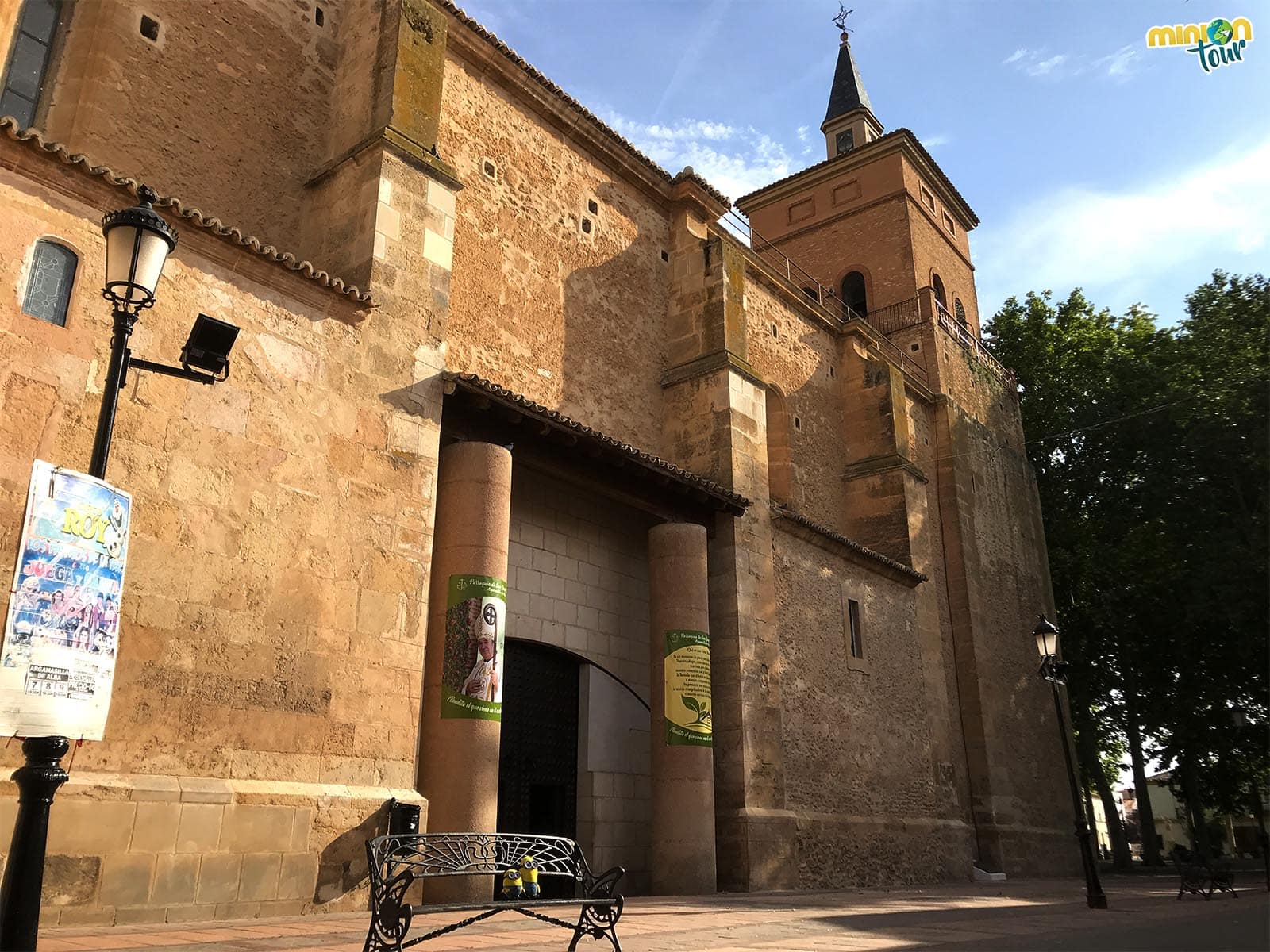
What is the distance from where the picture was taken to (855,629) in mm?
16406

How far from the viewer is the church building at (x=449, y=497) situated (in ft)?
24.0

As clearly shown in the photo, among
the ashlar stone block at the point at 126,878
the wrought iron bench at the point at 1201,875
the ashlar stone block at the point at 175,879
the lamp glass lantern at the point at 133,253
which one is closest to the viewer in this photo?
the lamp glass lantern at the point at 133,253

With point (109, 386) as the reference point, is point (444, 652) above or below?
below

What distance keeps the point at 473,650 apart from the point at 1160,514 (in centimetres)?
2087

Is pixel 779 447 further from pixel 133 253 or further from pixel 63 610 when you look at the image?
pixel 63 610

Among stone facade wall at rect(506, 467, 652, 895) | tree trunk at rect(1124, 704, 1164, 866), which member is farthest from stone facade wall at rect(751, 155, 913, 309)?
stone facade wall at rect(506, 467, 652, 895)

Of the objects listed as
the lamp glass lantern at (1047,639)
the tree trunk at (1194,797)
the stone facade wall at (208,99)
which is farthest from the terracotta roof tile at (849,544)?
the tree trunk at (1194,797)

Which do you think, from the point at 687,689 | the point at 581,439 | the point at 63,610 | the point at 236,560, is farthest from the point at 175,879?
the point at 687,689

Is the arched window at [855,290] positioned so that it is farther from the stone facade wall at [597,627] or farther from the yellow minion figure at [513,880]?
the yellow minion figure at [513,880]

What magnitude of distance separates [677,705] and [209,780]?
6.04 metres

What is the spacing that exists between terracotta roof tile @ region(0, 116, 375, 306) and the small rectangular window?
10051 mm

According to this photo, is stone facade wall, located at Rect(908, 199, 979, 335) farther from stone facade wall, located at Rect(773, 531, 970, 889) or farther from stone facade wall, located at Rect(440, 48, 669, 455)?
stone facade wall, located at Rect(440, 48, 669, 455)

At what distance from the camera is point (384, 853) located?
5.04 meters

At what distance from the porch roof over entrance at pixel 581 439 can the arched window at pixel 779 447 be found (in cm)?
432
